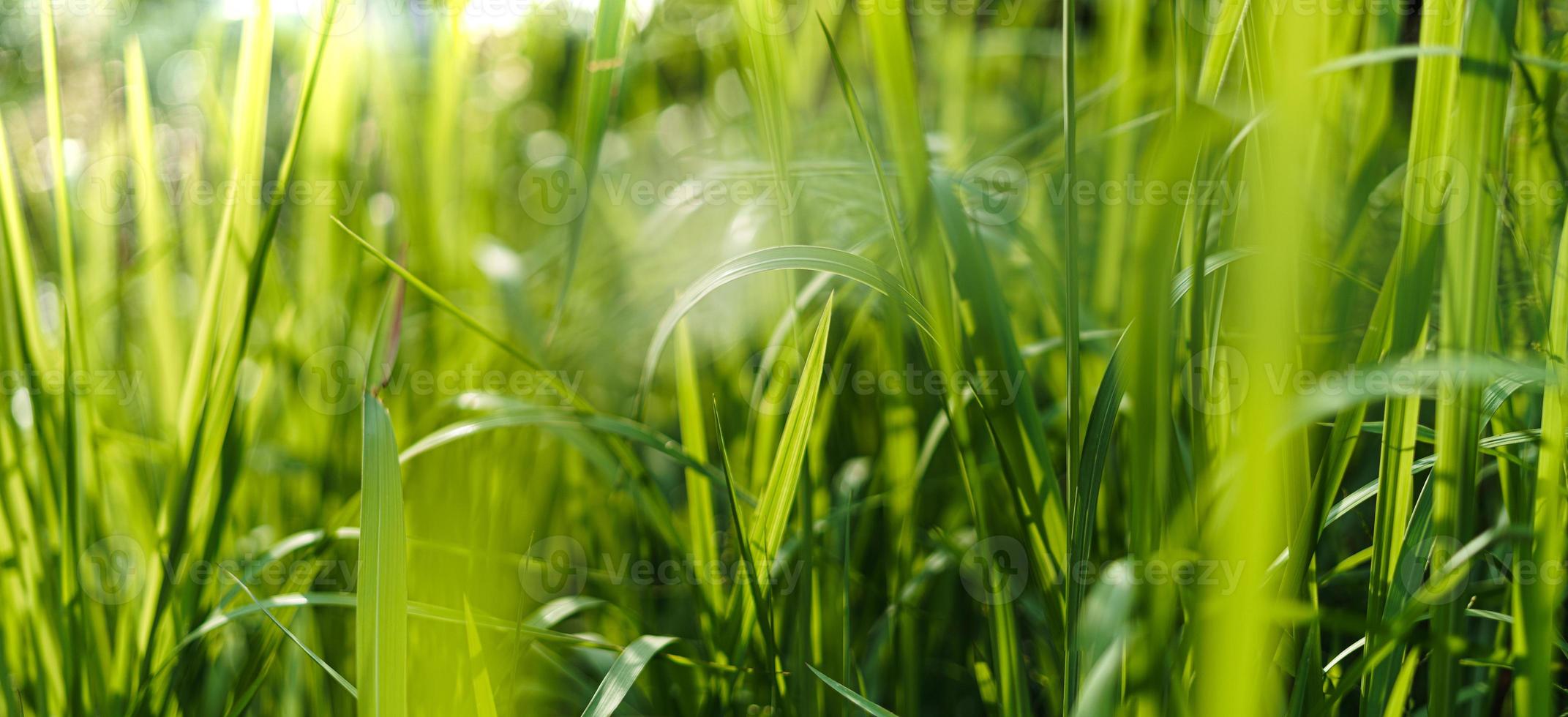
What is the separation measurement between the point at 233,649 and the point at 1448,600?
0.79m

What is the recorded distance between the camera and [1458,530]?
384 mm

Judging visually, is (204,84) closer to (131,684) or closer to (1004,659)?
(131,684)

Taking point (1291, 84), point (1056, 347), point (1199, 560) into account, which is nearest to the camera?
point (1291, 84)

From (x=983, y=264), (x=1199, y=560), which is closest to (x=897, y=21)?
(x=983, y=264)

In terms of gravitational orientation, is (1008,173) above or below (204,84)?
below
